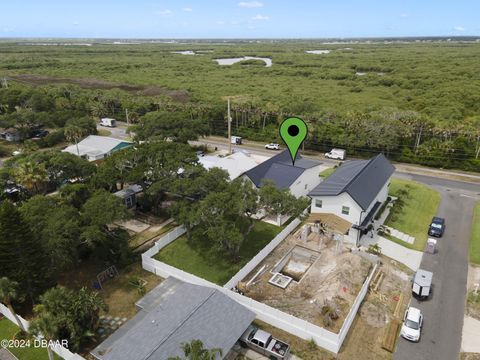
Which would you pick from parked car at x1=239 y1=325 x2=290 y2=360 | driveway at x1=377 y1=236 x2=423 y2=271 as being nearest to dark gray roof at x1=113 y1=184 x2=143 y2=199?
parked car at x1=239 y1=325 x2=290 y2=360

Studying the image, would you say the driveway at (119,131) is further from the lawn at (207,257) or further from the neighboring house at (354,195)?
the neighboring house at (354,195)

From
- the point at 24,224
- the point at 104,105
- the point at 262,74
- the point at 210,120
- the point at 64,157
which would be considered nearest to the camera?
the point at 24,224

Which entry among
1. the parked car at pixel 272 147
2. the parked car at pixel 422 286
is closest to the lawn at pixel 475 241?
the parked car at pixel 422 286

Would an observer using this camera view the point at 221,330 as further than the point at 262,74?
No

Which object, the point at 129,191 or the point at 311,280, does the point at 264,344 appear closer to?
the point at 311,280

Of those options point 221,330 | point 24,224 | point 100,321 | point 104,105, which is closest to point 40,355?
point 100,321

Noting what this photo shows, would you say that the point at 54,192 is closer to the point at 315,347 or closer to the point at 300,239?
the point at 300,239

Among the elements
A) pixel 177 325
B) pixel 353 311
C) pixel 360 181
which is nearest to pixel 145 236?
pixel 177 325
